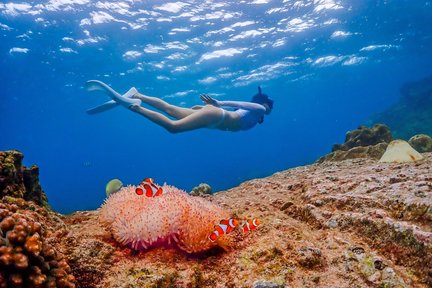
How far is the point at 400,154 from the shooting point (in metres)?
5.34

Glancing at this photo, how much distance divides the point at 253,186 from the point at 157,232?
3.47 metres

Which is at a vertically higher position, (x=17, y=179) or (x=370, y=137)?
(x=17, y=179)

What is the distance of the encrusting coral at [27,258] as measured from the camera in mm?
1813

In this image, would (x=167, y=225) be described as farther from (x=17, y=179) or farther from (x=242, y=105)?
(x=242, y=105)

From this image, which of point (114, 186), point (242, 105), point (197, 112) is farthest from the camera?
point (114, 186)

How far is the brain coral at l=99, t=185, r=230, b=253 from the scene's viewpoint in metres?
2.56

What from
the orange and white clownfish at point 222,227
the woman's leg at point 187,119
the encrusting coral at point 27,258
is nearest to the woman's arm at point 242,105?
the woman's leg at point 187,119

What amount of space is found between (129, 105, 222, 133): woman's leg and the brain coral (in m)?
4.06

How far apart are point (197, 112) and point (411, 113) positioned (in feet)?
86.0

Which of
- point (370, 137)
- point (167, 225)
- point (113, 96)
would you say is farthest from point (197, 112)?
point (370, 137)

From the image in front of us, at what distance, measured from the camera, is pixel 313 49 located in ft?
83.0

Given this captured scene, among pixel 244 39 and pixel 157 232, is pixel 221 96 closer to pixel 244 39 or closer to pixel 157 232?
pixel 244 39

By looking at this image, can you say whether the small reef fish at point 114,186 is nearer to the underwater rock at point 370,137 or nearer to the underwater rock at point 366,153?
the underwater rock at point 366,153

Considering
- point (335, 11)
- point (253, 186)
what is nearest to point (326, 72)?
point (335, 11)
